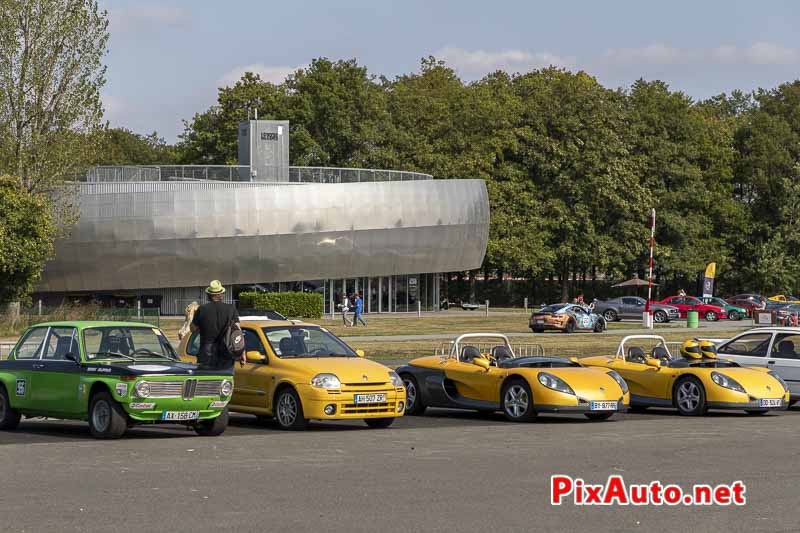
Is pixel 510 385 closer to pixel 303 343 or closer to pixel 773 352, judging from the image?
pixel 303 343

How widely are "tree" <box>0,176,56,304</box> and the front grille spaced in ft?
115

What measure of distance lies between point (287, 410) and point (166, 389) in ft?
7.29

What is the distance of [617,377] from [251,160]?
5172cm

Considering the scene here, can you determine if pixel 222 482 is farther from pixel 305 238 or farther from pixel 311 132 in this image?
pixel 311 132

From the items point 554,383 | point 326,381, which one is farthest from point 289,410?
point 554,383

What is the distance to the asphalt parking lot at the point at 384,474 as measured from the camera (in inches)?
369

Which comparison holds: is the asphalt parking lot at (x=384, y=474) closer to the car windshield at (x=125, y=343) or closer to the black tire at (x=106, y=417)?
the black tire at (x=106, y=417)

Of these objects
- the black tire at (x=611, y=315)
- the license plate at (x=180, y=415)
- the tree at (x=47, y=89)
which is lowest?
the black tire at (x=611, y=315)

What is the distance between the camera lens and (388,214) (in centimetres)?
7125

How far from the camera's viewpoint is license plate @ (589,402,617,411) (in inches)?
704

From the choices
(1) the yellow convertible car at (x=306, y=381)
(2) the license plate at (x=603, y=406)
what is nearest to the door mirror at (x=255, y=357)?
(1) the yellow convertible car at (x=306, y=381)

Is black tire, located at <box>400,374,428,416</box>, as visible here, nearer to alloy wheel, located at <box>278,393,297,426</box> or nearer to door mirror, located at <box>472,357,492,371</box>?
door mirror, located at <box>472,357,492,371</box>

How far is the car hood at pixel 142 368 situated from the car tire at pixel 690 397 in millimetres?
8082

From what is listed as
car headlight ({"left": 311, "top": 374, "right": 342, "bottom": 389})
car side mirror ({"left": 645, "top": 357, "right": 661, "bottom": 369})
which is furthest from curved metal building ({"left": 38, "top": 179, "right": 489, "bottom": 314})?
car headlight ({"left": 311, "top": 374, "right": 342, "bottom": 389})
